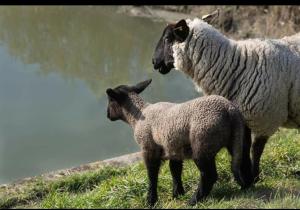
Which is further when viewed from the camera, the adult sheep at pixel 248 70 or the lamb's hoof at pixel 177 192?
the adult sheep at pixel 248 70

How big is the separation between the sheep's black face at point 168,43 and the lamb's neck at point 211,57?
A: 0.53ft

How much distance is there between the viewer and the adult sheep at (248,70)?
273 inches

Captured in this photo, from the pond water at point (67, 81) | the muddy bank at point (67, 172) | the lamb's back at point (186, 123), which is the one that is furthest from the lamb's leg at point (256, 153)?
the pond water at point (67, 81)

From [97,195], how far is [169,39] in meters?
2.13

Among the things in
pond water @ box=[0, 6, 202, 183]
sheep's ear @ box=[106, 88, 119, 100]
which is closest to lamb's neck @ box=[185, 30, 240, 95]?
sheep's ear @ box=[106, 88, 119, 100]

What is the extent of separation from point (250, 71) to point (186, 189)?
159cm

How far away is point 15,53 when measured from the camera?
17.9 metres

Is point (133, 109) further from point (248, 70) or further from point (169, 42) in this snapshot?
point (248, 70)

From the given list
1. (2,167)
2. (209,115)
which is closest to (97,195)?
(209,115)

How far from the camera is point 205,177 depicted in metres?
6.14

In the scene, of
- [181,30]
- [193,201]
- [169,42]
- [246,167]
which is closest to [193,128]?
[193,201]

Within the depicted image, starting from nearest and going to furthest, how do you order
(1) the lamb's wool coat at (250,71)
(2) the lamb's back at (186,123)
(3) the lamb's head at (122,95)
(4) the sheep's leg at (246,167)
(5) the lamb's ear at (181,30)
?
(2) the lamb's back at (186,123) < (4) the sheep's leg at (246,167) < (1) the lamb's wool coat at (250,71) < (3) the lamb's head at (122,95) < (5) the lamb's ear at (181,30)

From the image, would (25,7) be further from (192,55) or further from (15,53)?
(192,55)

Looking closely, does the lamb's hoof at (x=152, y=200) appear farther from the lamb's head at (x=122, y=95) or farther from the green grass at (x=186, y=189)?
the lamb's head at (x=122, y=95)
